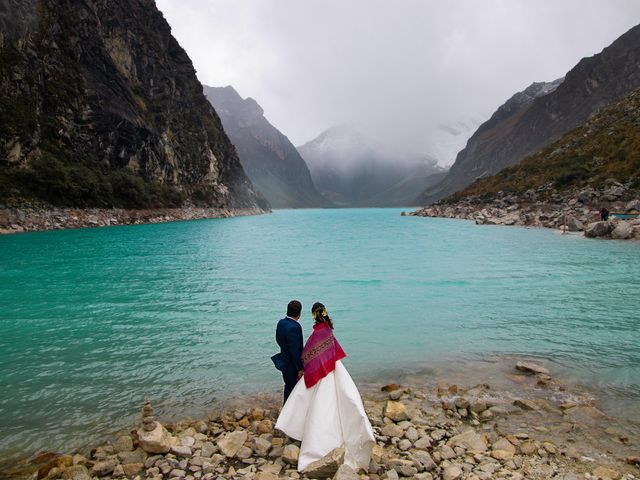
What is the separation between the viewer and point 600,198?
54.3 m

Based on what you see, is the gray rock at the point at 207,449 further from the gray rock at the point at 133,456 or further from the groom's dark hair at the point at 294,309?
the groom's dark hair at the point at 294,309

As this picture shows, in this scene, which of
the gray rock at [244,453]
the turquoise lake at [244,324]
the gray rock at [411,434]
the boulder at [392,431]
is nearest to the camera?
Result: the gray rock at [244,453]

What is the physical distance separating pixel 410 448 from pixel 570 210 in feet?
198

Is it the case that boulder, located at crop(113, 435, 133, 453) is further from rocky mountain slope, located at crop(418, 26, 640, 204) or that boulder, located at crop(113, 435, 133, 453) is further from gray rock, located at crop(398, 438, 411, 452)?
Answer: rocky mountain slope, located at crop(418, 26, 640, 204)

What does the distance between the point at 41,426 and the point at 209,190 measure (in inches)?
4884

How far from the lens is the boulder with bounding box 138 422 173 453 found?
259 inches

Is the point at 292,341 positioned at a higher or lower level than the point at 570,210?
lower

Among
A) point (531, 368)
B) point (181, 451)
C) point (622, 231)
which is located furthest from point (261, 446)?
point (622, 231)

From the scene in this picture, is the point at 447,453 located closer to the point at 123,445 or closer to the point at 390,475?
the point at 390,475

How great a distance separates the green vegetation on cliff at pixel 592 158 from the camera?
57.3 m

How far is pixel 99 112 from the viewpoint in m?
83.0

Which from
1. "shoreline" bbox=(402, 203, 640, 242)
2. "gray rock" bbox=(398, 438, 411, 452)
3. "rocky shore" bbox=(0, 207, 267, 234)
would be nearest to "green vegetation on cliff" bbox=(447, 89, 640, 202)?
"shoreline" bbox=(402, 203, 640, 242)

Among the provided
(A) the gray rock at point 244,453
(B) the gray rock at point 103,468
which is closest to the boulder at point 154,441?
(B) the gray rock at point 103,468

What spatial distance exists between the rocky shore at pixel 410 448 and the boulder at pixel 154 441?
17 mm
